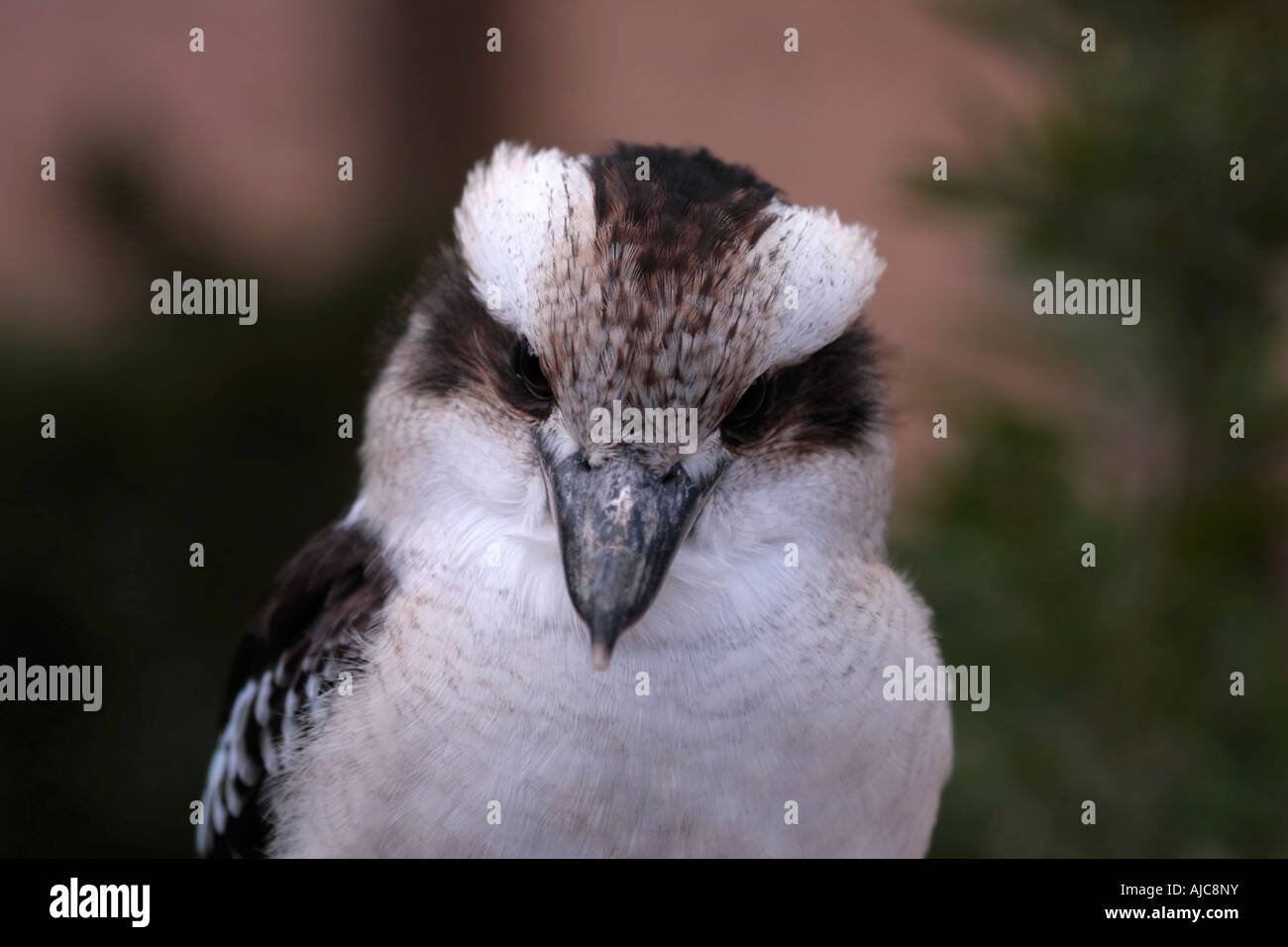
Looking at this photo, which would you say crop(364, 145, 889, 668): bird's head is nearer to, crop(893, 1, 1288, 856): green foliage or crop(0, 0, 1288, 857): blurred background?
crop(0, 0, 1288, 857): blurred background

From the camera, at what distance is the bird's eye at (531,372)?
146 centimetres

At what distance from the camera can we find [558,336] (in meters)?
1.41

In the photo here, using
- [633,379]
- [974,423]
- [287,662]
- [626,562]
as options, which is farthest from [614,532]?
[974,423]

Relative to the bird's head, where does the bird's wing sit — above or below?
below

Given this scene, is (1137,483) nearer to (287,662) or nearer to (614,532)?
(614,532)

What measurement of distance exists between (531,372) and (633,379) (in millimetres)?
136

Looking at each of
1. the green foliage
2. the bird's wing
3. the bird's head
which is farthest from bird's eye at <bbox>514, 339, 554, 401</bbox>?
the green foliage

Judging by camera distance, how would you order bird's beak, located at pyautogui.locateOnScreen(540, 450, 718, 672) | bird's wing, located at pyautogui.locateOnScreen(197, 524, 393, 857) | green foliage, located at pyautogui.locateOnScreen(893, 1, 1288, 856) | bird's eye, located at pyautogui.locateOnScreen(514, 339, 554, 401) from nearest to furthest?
bird's beak, located at pyautogui.locateOnScreen(540, 450, 718, 672) → bird's eye, located at pyautogui.locateOnScreen(514, 339, 554, 401) → bird's wing, located at pyautogui.locateOnScreen(197, 524, 393, 857) → green foliage, located at pyautogui.locateOnScreen(893, 1, 1288, 856)

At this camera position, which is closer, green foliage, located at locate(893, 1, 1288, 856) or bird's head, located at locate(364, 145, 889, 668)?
bird's head, located at locate(364, 145, 889, 668)

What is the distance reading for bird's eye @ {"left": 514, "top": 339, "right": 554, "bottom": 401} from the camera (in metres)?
1.46

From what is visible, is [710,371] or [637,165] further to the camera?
[637,165]

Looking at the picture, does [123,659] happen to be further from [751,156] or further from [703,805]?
[751,156]
